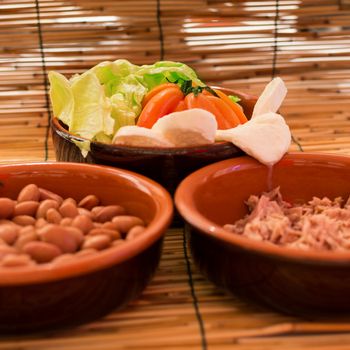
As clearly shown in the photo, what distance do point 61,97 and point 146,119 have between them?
0.23m

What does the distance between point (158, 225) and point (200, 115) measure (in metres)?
0.34

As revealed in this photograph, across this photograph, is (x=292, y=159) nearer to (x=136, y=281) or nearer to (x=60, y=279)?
(x=136, y=281)

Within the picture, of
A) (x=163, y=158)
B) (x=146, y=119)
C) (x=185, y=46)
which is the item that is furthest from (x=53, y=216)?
(x=185, y=46)

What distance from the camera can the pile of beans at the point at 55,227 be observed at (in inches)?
40.4

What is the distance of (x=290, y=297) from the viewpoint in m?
1.03

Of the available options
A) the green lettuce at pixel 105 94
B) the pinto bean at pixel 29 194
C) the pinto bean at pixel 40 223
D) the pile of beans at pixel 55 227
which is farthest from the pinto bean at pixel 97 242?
the green lettuce at pixel 105 94

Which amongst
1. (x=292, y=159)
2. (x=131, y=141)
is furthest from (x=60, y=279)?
(x=292, y=159)

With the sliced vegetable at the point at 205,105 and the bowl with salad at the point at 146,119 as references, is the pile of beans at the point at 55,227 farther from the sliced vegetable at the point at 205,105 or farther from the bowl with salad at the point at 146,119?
the sliced vegetable at the point at 205,105

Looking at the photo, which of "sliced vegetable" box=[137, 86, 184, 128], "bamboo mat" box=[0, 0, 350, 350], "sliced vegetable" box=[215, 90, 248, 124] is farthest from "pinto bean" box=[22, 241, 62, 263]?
"bamboo mat" box=[0, 0, 350, 350]

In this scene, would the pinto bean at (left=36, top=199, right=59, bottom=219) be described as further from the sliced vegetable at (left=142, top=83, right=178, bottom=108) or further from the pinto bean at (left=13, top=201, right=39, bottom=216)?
the sliced vegetable at (left=142, top=83, right=178, bottom=108)

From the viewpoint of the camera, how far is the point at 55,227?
41.5 inches

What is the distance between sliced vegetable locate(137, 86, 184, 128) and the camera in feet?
4.85

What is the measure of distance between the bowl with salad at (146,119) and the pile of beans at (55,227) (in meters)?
0.14

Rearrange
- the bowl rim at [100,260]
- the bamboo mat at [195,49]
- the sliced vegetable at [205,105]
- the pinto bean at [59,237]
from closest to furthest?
the bowl rim at [100,260], the pinto bean at [59,237], the sliced vegetable at [205,105], the bamboo mat at [195,49]
